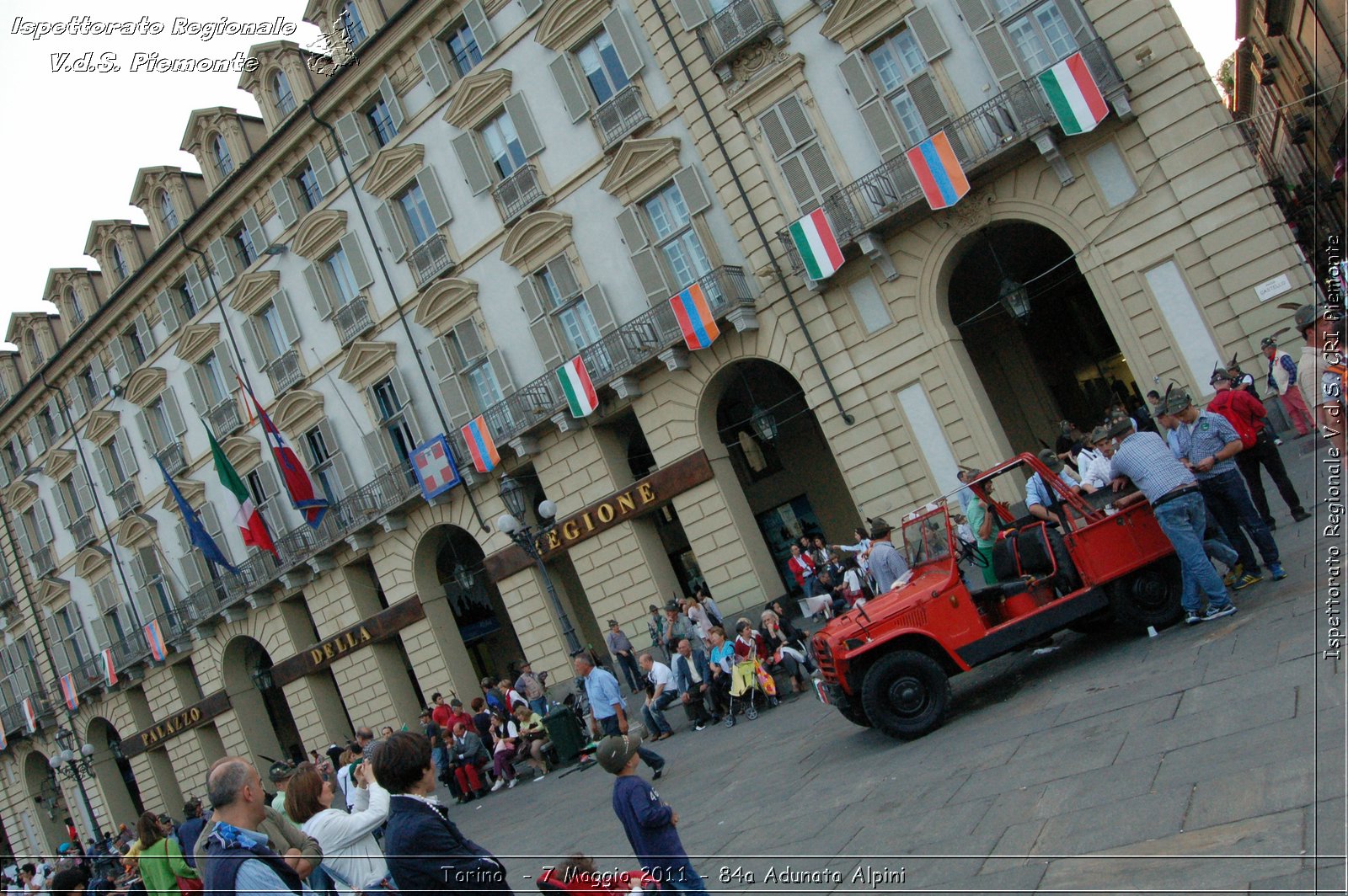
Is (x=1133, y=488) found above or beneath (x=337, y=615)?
beneath

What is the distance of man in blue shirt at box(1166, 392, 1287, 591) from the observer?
9.05 meters

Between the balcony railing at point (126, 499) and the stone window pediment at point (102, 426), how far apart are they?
1987 mm

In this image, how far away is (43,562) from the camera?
40.4 m

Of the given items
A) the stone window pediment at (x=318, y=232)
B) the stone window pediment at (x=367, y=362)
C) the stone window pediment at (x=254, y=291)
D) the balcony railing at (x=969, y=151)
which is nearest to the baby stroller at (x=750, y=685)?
the balcony railing at (x=969, y=151)

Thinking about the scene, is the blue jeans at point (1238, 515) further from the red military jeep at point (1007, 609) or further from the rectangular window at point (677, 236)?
the rectangular window at point (677, 236)

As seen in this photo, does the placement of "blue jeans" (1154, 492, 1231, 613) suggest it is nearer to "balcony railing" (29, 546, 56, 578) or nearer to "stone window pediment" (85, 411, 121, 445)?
"stone window pediment" (85, 411, 121, 445)

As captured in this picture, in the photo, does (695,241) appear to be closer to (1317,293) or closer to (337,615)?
(1317,293)

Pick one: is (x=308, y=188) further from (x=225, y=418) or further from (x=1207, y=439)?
(x=1207, y=439)

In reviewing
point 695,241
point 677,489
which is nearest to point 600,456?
point 677,489

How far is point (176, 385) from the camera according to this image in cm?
3344

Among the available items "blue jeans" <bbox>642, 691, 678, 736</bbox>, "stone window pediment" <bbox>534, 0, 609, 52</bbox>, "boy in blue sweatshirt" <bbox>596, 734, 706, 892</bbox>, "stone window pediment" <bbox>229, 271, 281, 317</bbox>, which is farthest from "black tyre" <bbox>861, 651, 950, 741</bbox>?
"stone window pediment" <bbox>229, 271, 281, 317</bbox>

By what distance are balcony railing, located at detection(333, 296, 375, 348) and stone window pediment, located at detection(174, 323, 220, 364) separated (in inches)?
239

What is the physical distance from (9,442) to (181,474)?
1400 centimetres

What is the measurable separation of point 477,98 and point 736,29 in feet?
23.7
